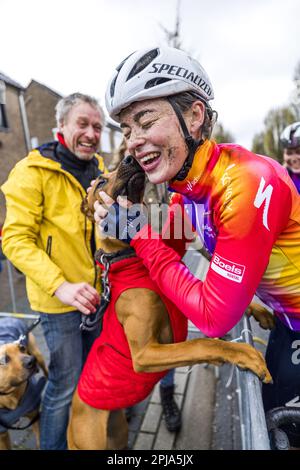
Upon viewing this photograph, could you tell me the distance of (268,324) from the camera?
202cm

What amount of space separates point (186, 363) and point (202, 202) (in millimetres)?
791

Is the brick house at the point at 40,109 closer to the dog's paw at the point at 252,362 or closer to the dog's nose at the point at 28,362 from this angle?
the dog's nose at the point at 28,362

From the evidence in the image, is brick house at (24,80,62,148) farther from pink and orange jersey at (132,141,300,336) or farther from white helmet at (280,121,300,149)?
pink and orange jersey at (132,141,300,336)

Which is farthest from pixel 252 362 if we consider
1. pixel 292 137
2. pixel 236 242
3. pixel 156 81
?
pixel 292 137

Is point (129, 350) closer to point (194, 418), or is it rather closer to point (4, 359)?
point (4, 359)

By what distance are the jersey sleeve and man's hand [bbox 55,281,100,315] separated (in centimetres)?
96

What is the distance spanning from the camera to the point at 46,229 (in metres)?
2.57

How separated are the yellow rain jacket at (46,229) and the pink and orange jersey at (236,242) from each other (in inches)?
42.0

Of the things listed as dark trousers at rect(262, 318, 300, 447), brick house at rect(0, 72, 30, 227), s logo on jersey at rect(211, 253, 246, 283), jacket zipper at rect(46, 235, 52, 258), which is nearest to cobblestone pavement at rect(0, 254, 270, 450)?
dark trousers at rect(262, 318, 300, 447)

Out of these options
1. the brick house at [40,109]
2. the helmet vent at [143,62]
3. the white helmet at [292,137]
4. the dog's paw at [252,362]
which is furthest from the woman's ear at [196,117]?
the brick house at [40,109]

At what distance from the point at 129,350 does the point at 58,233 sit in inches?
43.4

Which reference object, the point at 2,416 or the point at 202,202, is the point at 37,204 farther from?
the point at 2,416

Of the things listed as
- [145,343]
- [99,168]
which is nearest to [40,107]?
[99,168]

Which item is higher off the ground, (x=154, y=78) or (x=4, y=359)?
(x=154, y=78)
